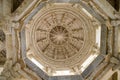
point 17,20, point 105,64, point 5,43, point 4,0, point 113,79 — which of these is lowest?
point 113,79

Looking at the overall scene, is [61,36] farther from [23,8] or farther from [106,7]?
[23,8]

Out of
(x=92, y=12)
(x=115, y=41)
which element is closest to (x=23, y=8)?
(x=92, y=12)

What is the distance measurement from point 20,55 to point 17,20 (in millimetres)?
1873

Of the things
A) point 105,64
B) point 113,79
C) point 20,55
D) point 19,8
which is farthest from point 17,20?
point 113,79

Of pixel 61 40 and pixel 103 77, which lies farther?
pixel 61 40

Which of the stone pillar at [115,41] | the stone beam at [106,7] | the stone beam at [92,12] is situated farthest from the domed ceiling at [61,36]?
the stone beam at [106,7]

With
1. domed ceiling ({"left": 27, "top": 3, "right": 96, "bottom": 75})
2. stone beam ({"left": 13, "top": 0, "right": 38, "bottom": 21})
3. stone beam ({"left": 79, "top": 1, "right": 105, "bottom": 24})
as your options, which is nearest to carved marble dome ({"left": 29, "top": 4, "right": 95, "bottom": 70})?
domed ceiling ({"left": 27, "top": 3, "right": 96, "bottom": 75})

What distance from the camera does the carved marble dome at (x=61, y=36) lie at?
17.1m

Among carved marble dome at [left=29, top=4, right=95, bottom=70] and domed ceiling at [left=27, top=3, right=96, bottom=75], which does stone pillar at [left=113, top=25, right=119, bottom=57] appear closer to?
domed ceiling at [left=27, top=3, right=96, bottom=75]

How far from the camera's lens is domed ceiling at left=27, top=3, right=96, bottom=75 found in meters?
17.0

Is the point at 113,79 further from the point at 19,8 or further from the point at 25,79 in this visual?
the point at 19,8

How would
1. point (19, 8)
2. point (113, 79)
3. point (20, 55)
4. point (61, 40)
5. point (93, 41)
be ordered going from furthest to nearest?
Result: point (61, 40) → point (93, 41) → point (113, 79) → point (20, 55) → point (19, 8)

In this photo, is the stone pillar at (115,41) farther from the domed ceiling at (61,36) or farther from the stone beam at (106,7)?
the domed ceiling at (61,36)

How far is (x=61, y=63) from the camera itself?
17938 mm
